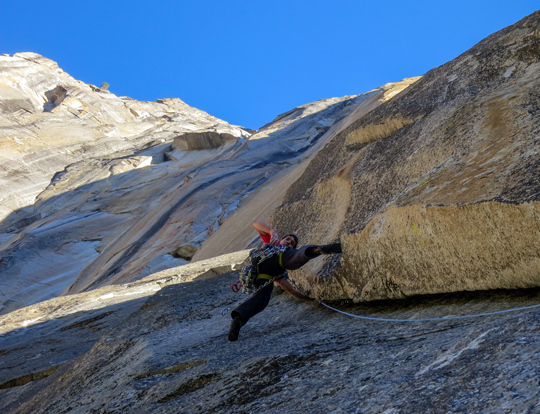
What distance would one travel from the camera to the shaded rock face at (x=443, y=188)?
4.16 meters

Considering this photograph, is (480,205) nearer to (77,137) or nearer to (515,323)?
(515,323)

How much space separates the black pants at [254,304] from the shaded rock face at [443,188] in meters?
0.58

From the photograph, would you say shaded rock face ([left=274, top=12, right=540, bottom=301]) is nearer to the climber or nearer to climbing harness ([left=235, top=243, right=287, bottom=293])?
the climber

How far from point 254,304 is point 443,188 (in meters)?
2.25

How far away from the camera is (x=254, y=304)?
18.9 feet

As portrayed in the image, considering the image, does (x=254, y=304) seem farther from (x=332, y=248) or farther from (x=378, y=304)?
(x=378, y=304)

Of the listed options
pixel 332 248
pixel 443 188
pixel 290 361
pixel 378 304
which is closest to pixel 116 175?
pixel 332 248

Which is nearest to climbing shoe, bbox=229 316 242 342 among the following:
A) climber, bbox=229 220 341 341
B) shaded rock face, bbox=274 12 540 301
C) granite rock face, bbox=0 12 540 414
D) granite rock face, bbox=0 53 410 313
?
climber, bbox=229 220 341 341

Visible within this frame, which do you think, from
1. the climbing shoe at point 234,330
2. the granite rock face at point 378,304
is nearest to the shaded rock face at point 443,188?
the granite rock face at point 378,304

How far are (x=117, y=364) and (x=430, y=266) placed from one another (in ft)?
10.4

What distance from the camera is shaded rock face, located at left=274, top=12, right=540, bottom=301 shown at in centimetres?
416

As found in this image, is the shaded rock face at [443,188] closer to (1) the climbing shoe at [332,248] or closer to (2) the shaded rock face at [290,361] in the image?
(1) the climbing shoe at [332,248]

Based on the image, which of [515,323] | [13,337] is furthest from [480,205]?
[13,337]

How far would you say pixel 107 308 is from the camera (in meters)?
9.97
